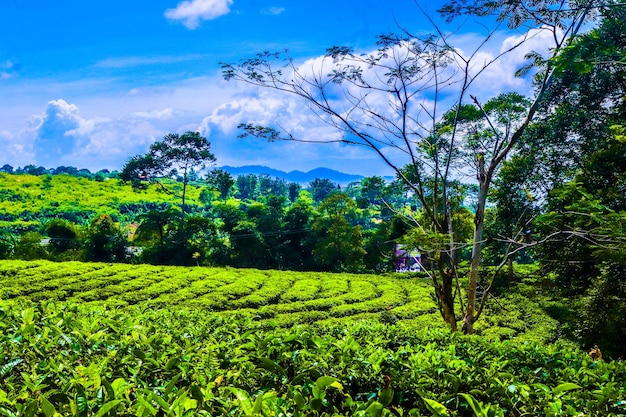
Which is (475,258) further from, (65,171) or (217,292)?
(65,171)

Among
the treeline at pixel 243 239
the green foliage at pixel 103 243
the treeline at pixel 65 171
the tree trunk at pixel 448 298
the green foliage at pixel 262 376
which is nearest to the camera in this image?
the green foliage at pixel 262 376

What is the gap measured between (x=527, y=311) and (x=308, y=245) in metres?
14.9

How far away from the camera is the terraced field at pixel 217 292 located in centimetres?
1183

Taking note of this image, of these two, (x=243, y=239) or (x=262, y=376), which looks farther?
(x=243, y=239)

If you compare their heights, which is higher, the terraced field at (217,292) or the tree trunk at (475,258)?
the tree trunk at (475,258)

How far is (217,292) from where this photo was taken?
13.2 metres

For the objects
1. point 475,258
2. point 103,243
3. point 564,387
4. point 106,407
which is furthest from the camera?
point 103,243

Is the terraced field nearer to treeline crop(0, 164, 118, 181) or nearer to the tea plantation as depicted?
the tea plantation

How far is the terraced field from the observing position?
11.8 meters

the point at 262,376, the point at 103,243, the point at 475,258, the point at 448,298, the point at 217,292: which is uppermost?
the point at 103,243

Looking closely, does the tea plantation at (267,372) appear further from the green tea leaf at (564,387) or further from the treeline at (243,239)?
the treeline at (243,239)

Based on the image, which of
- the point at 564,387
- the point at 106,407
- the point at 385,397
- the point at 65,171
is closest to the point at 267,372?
the point at 385,397

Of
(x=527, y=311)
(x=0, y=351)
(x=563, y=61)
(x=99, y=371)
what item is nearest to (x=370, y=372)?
(x=99, y=371)

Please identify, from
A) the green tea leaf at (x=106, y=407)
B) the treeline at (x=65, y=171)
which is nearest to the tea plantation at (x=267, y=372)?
the green tea leaf at (x=106, y=407)
